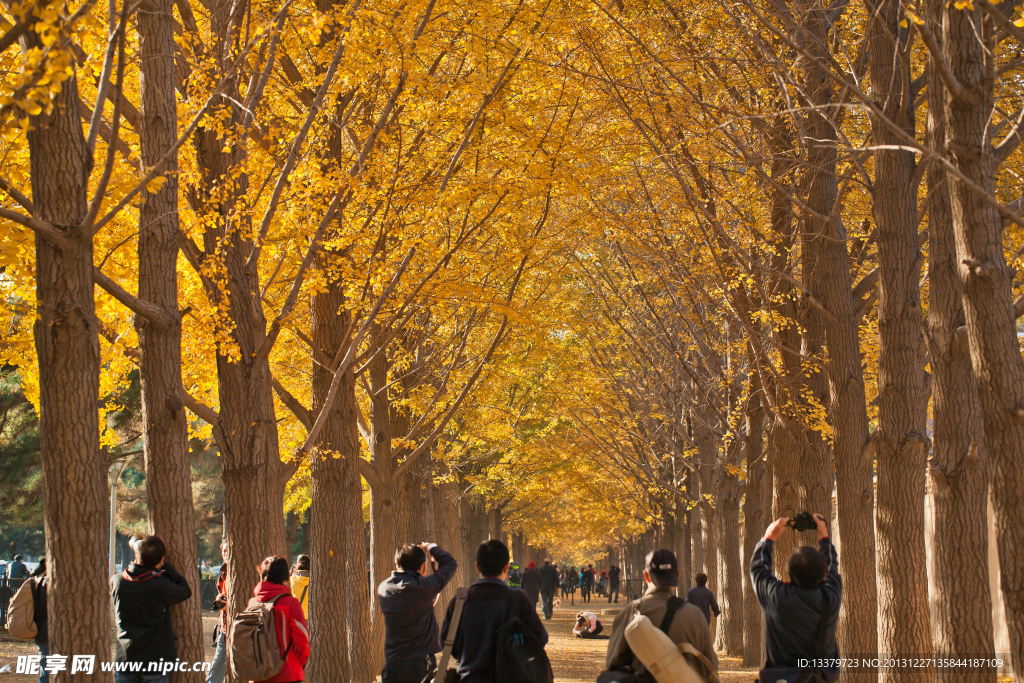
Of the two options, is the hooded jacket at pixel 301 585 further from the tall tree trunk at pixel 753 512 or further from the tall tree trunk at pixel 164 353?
the tall tree trunk at pixel 753 512

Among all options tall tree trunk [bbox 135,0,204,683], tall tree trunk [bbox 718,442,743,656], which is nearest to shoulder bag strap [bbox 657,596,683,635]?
tall tree trunk [bbox 135,0,204,683]

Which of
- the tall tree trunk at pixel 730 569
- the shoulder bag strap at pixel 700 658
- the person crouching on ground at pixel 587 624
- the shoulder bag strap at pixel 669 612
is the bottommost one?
the person crouching on ground at pixel 587 624

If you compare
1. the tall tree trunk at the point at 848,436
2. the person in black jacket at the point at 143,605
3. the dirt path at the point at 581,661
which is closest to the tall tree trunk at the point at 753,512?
the dirt path at the point at 581,661

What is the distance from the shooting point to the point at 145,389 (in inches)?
273

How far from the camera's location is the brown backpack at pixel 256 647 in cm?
552

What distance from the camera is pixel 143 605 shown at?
574cm

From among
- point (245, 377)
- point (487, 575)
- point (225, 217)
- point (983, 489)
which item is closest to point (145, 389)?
point (245, 377)

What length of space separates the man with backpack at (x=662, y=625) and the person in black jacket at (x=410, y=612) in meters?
1.52

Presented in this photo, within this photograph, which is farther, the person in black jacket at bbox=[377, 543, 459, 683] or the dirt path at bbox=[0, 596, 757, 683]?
the dirt path at bbox=[0, 596, 757, 683]

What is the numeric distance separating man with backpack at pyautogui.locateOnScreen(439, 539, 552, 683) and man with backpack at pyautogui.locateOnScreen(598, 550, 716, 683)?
38cm

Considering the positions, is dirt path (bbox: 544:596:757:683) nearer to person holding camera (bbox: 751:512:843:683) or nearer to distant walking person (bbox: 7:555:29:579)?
person holding camera (bbox: 751:512:843:683)

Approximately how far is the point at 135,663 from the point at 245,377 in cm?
296

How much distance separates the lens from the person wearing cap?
15.3 feet

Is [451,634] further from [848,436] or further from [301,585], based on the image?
[848,436]
